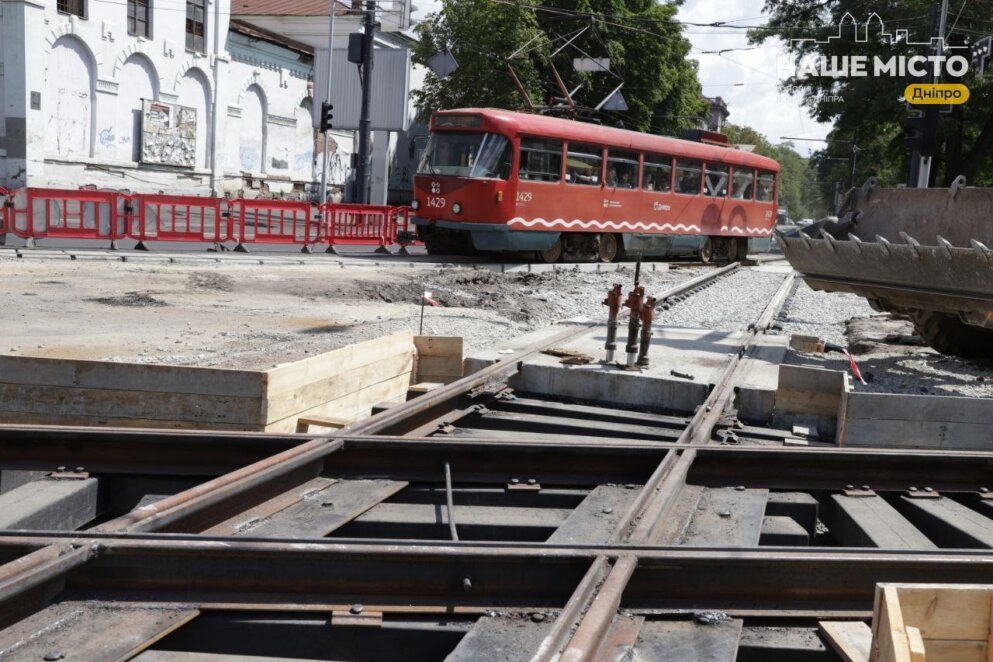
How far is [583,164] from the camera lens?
76.1ft

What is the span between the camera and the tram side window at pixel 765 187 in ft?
102

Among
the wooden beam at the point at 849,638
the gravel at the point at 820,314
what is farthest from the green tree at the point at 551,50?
the wooden beam at the point at 849,638

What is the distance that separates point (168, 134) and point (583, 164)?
19248 millimetres

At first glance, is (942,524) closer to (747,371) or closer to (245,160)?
(747,371)

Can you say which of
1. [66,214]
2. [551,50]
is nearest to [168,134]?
[551,50]

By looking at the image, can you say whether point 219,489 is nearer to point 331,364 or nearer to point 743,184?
point 331,364

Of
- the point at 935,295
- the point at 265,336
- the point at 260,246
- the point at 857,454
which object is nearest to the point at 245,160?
the point at 260,246

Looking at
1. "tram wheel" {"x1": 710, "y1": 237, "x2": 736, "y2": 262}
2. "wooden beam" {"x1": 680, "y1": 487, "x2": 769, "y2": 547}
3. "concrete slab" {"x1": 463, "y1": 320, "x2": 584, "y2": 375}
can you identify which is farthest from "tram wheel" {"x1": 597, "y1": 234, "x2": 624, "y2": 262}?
"wooden beam" {"x1": 680, "y1": 487, "x2": 769, "y2": 547}

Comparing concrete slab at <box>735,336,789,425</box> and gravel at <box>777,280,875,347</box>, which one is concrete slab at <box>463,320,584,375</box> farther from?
gravel at <box>777,280,875,347</box>

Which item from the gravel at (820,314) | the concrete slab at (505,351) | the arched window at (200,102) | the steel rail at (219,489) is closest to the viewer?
the steel rail at (219,489)

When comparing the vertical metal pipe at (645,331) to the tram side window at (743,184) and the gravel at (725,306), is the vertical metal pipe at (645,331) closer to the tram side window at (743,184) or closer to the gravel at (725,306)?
the gravel at (725,306)

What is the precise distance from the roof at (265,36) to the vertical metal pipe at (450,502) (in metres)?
38.1

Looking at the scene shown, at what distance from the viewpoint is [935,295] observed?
32.2 ft

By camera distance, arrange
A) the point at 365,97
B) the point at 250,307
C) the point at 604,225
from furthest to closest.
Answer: the point at 365,97
the point at 604,225
the point at 250,307
